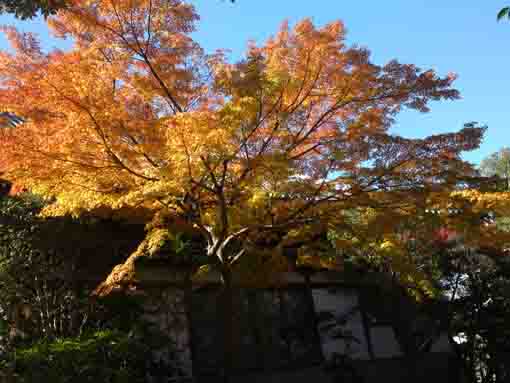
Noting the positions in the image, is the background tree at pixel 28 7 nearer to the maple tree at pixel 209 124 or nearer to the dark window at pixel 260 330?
the maple tree at pixel 209 124

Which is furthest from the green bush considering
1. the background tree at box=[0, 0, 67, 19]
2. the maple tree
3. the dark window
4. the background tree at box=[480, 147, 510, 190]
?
the background tree at box=[480, 147, 510, 190]

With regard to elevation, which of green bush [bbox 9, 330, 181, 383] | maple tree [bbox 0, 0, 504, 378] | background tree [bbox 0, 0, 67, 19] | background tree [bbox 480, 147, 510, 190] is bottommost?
green bush [bbox 9, 330, 181, 383]

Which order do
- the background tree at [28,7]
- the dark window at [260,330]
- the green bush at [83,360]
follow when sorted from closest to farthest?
the background tree at [28,7] < the green bush at [83,360] < the dark window at [260,330]

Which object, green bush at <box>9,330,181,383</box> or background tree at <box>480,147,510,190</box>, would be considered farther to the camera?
background tree at <box>480,147,510,190</box>

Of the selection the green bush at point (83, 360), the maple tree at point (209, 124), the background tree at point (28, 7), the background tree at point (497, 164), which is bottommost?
the green bush at point (83, 360)

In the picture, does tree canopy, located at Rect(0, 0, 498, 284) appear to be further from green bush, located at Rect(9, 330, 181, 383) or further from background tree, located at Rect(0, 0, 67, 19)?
green bush, located at Rect(9, 330, 181, 383)

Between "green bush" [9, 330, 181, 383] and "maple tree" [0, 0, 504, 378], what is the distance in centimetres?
176

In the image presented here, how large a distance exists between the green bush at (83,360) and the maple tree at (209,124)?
1.76 m

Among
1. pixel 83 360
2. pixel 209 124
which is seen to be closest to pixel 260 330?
pixel 83 360

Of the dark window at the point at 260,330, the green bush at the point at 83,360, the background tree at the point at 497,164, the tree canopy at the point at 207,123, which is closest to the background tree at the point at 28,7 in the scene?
Answer: the tree canopy at the point at 207,123

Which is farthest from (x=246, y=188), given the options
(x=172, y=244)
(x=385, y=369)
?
(x=385, y=369)

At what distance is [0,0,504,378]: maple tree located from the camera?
21.6 ft

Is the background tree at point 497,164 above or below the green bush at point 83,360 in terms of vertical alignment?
above

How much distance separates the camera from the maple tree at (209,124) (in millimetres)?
6570
